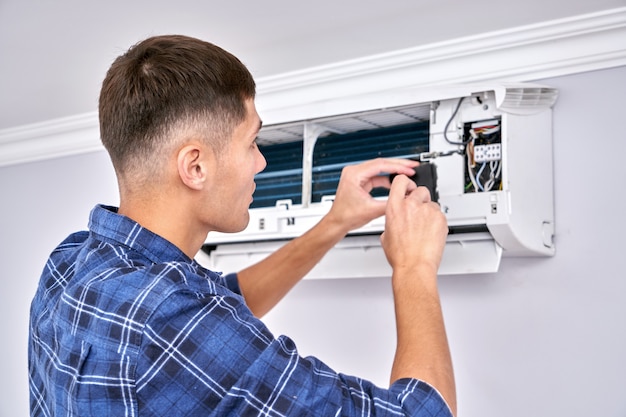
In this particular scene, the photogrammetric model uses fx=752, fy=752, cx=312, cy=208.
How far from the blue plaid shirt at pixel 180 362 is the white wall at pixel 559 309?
2.33 ft

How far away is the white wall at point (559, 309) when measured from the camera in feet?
4.97

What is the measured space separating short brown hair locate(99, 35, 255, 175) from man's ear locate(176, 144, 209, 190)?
0.03 metres

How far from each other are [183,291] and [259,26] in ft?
2.99

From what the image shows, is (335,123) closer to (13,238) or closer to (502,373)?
(502,373)

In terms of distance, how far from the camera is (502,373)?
1606 mm

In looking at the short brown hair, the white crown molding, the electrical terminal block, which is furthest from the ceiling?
the short brown hair

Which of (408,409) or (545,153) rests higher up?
(545,153)

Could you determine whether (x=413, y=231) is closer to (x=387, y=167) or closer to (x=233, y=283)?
(x=387, y=167)

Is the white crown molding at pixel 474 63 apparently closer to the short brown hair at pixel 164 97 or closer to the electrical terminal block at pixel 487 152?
the electrical terminal block at pixel 487 152

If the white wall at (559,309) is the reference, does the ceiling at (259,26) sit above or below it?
above

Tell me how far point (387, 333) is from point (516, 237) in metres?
0.44

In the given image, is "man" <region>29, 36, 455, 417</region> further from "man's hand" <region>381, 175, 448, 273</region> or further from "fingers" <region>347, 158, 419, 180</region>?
"fingers" <region>347, 158, 419, 180</region>

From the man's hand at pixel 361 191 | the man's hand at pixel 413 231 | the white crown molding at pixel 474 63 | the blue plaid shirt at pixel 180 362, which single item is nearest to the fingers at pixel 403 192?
the man's hand at pixel 413 231

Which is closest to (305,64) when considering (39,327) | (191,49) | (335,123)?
(335,123)
